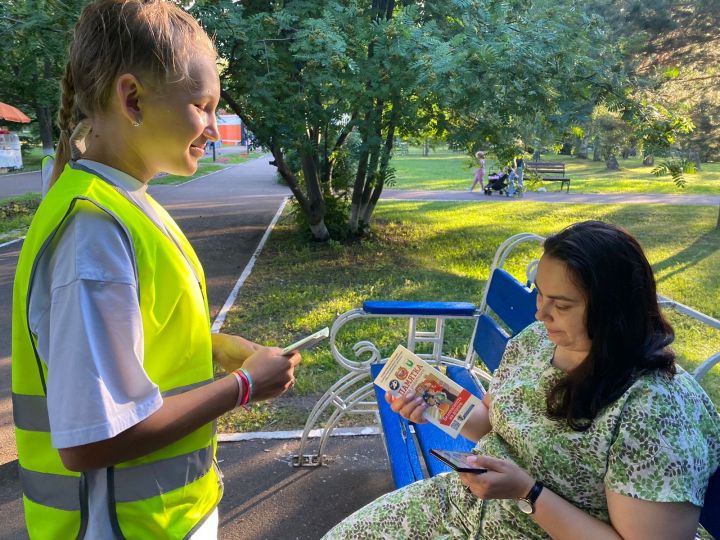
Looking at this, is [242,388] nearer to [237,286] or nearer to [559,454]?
[559,454]

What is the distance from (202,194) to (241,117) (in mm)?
10502

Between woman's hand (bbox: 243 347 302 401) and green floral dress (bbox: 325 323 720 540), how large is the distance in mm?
843

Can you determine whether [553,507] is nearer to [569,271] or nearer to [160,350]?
[569,271]

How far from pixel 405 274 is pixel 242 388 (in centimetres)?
697

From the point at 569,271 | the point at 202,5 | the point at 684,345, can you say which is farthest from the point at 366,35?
the point at 569,271

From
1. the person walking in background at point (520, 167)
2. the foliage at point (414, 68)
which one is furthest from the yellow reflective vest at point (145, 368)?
the person walking in background at point (520, 167)

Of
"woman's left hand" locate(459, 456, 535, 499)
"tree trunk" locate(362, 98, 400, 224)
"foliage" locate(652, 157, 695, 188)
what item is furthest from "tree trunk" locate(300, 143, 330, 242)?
"woman's left hand" locate(459, 456, 535, 499)

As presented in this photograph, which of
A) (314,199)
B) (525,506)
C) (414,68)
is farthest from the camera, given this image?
(314,199)

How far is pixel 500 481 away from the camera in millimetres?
1645

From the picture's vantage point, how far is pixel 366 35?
5828 mm

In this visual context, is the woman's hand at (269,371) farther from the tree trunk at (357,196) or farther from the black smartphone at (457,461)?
the tree trunk at (357,196)

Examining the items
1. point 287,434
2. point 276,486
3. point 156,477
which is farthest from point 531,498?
point 287,434

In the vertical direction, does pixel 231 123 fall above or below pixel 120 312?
above

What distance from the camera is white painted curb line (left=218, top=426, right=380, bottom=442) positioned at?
3.94 metres
